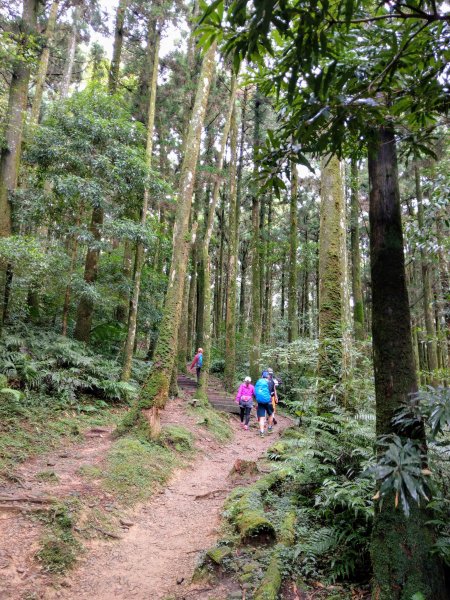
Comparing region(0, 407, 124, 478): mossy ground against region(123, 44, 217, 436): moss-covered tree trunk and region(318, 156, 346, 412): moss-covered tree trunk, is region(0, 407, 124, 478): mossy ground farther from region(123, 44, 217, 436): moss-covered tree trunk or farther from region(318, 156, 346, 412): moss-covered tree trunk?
region(318, 156, 346, 412): moss-covered tree trunk

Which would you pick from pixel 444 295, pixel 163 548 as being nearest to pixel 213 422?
pixel 163 548

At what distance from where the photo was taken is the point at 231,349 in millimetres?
16891

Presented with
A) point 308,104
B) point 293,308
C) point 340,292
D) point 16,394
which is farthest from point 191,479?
point 293,308

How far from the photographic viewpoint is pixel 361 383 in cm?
561

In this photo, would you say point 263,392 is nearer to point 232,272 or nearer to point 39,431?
point 39,431

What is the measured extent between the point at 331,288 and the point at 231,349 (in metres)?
11.1

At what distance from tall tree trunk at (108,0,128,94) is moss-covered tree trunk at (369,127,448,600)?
13911 millimetres

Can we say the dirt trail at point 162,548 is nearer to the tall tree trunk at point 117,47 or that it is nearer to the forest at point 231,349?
the forest at point 231,349

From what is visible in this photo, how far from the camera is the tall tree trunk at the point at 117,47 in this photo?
45.6ft

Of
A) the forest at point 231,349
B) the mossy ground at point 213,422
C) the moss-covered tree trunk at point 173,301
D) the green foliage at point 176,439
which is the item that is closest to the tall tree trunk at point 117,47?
the forest at point 231,349

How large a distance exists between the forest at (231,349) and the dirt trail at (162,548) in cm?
3

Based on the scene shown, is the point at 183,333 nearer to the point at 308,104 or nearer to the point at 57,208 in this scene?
the point at 57,208

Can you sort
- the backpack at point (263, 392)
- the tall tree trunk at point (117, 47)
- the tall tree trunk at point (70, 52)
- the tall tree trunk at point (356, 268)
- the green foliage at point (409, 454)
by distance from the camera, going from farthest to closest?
the tall tree trunk at point (356, 268)
the tall tree trunk at point (70, 52)
the tall tree trunk at point (117, 47)
the backpack at point (263, 392)
the green foliage at point (409, 454)

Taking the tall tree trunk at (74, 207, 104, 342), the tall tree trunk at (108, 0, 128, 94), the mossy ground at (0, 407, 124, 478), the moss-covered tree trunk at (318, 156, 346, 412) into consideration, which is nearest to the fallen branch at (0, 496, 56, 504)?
the mossy ground at (0, 407, 124, 478)
